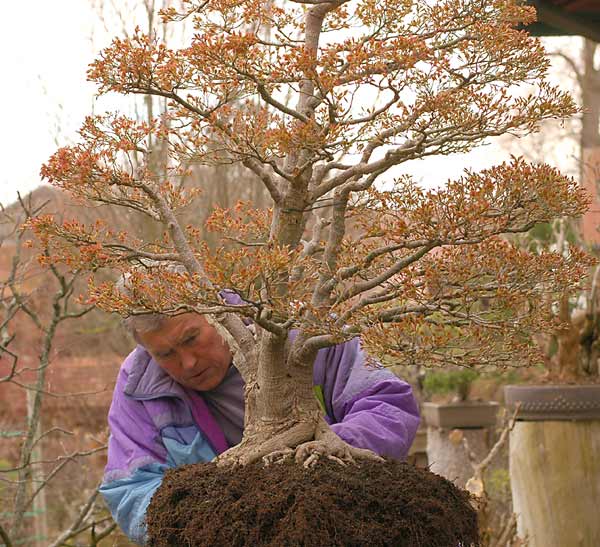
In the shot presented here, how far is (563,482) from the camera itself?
287cm

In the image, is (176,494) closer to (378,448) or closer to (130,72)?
(378,448)

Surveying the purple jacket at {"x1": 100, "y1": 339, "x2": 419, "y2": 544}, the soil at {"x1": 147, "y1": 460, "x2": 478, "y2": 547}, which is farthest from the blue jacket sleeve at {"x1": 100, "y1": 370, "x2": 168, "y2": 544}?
the soil at {"x1": 147, "y1": 460, "x2": 478, "y2": 547}

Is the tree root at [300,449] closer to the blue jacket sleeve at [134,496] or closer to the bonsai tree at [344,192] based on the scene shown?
the bonsai tree at [344,192]

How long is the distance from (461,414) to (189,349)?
3533 mm

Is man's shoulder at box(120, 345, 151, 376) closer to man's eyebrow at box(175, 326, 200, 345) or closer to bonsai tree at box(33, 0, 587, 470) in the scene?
man's eyebrow at box(175, 326, 200, 345)

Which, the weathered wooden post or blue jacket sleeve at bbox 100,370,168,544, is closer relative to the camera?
blue jacket sleeve at bbox 100,370,168,544

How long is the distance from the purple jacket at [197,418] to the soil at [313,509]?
208mm

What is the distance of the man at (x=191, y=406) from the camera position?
175 centimetres

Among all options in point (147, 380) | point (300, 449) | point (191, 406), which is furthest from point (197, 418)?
point (300, 449)

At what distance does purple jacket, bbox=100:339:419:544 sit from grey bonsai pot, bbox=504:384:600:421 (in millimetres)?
1201

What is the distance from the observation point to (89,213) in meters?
6.50

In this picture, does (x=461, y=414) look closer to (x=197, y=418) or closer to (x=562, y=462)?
(x=562, y=462)

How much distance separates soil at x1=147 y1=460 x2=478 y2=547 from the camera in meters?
1.35

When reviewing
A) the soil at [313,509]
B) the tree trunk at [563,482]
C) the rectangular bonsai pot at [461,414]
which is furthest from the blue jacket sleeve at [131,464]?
the rectangular bonsai pot at [461,414]
